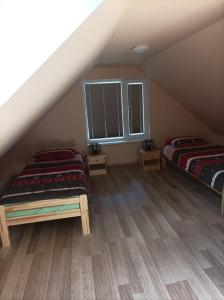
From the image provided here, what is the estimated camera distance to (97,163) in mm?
4402

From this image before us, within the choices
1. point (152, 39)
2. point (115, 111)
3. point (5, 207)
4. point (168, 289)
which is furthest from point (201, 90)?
point (5, 207)

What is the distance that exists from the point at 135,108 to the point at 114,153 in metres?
1.05

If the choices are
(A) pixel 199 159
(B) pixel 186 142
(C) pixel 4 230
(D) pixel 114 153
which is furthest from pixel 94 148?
(C) pixel 4 230

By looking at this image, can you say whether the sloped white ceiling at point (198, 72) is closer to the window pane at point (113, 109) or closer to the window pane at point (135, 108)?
the window pane at point (135, 108)

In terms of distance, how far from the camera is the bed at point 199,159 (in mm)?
2847

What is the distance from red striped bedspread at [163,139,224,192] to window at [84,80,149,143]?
85 cm

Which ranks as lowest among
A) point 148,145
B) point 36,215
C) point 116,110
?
point 36,215

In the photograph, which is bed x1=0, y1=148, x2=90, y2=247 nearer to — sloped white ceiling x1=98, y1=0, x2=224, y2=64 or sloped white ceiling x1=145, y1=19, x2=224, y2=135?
sloped white ceiling x1=98, y1=0, x2=224, y2=64

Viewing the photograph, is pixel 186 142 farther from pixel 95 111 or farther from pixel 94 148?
pixel 95 111

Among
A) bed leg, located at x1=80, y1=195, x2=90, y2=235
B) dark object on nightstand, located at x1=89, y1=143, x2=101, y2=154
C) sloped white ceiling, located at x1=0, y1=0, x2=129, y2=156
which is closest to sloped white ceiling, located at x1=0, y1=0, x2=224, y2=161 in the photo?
sloped white ceiling, located at x1=0, y1=0, x2=129, y2=156

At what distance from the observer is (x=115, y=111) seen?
4.73 meters

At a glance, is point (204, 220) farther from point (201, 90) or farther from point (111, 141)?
point (111, 141)

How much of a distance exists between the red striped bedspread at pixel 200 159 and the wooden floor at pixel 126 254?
36cm

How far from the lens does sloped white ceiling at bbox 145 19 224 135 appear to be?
2328 millimetres
